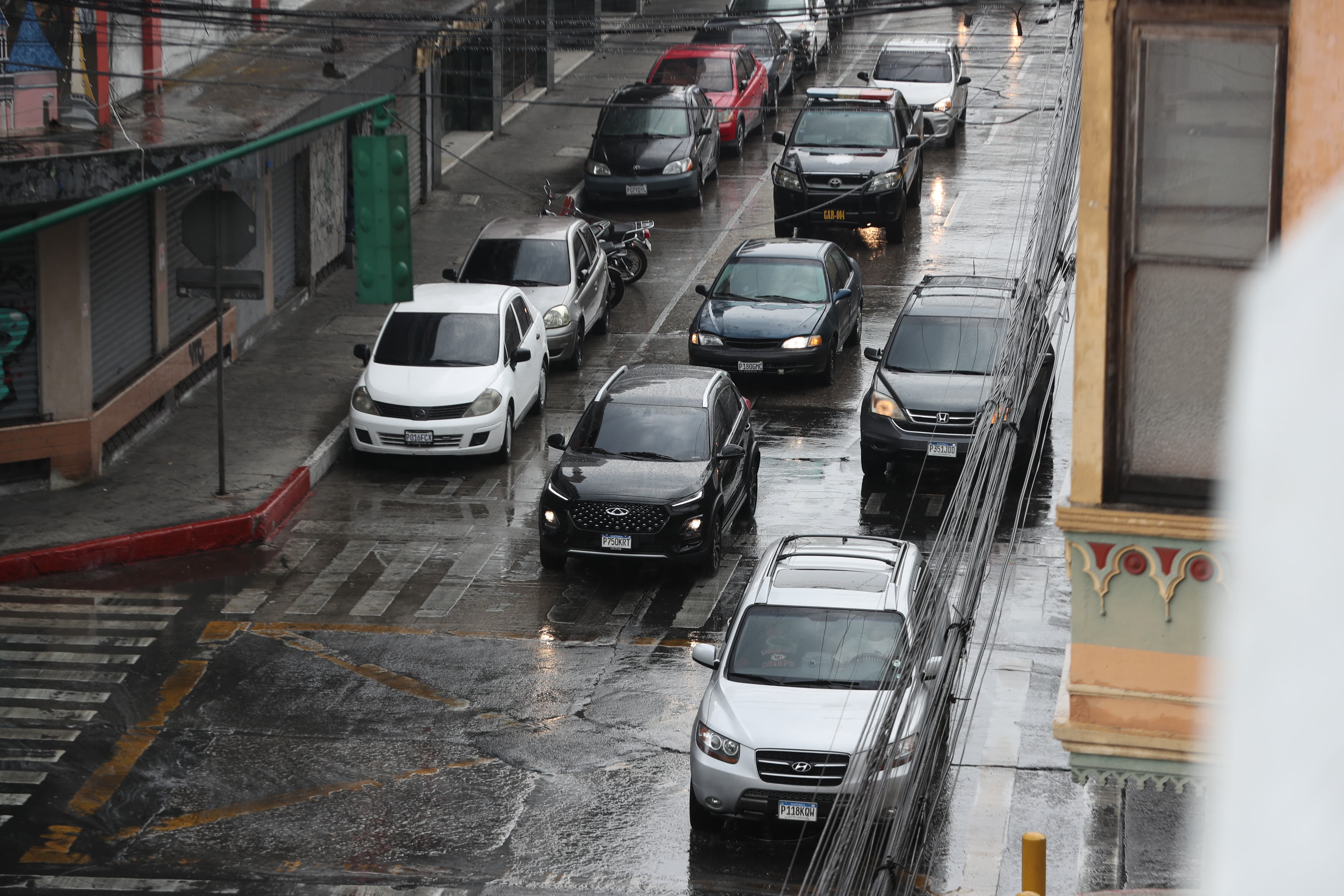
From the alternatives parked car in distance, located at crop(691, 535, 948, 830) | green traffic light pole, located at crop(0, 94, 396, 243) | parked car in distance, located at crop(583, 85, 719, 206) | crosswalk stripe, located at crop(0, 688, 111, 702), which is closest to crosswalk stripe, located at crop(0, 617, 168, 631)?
crosswalk stripe, located at crop(0, 688, 111, 702)

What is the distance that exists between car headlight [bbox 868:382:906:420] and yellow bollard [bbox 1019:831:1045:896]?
1141 centimetres

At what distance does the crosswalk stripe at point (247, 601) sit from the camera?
53.8 feet

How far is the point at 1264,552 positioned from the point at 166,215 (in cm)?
2311

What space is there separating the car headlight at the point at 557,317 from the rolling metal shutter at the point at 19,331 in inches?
283

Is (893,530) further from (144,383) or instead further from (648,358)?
(144,383)

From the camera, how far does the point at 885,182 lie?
101ft

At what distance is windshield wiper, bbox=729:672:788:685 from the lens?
1266 centimetres

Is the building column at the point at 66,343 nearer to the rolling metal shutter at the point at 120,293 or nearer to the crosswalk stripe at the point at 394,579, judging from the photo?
the rolling metal shutter at the point at 120,293

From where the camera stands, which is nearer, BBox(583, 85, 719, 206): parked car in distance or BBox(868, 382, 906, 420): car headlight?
BBox(868, 382, 906, 420): car headlight

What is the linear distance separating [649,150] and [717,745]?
22514mm

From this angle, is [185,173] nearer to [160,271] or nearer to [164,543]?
[164,543]

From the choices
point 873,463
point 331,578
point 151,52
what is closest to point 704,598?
point 331,578

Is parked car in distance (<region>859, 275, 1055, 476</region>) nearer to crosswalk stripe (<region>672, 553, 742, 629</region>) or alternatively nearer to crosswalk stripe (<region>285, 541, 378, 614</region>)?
crosswalk stripe (<region>672, 553, 742, 629</region>)

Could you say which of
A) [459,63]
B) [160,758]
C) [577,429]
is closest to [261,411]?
[577,429]
